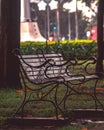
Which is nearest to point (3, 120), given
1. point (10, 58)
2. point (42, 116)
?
point (42, 116)

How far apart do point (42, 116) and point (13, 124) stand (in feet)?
1.78

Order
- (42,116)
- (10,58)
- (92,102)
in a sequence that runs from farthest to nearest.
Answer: (10,58), (92,102), (42,116)

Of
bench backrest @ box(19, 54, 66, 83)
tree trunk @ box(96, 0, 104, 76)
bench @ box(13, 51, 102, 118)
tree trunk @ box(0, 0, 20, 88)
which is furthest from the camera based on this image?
tree trunk @ box(96, 0, 104, 76)

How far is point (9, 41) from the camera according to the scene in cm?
999

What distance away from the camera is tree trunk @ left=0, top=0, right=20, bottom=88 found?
991 cm

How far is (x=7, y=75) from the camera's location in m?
9.97

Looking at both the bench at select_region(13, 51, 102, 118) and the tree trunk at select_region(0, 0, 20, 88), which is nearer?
the bench at select_region(13, 51, 102, 118)

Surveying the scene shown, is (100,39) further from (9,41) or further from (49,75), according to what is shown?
(49,75)

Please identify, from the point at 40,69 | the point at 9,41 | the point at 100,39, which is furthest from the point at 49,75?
the point at 100,39

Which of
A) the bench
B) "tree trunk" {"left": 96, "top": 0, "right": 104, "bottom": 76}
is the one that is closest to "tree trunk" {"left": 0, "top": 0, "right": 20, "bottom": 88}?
the bench

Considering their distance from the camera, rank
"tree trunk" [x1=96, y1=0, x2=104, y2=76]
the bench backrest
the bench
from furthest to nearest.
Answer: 1. "tree trunk" [x1=96, y1=0, x2=104, y2=76]
2. the bench backrest
3. the bench

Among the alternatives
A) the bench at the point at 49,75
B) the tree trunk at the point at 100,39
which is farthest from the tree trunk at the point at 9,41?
the tree trunk at the point at 100,39

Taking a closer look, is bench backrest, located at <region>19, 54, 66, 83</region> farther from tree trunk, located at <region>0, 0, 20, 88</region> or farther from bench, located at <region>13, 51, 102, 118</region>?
tree trunk, located at <region>0, 0, 20, 88</region>

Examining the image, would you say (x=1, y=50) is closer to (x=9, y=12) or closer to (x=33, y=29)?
(x=9, y=12)
